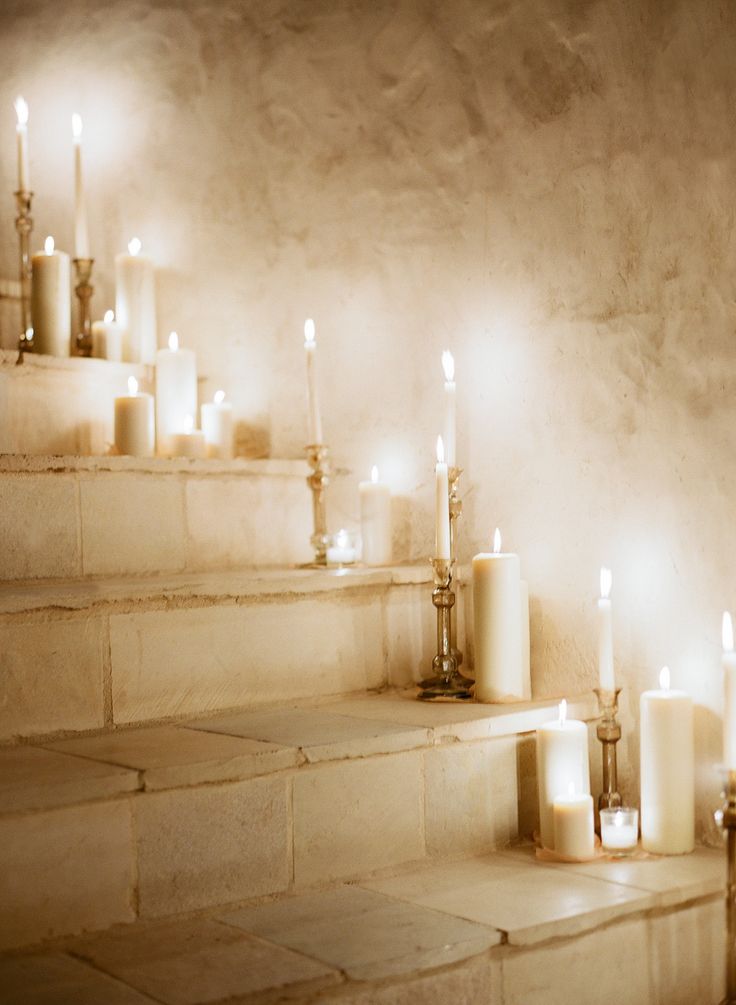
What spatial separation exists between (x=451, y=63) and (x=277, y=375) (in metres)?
0.80

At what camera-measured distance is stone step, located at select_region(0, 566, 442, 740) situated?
5.91 feet

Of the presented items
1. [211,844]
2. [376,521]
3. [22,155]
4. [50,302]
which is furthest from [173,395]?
[211,844]

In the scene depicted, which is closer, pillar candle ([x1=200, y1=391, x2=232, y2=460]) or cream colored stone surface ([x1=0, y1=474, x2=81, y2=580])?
cream colored stone surface ([x1=0, y1=474, x2=81, y2=580])

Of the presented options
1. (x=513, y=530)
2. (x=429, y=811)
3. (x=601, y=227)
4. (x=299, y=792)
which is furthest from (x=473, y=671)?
(x=601, y=227)

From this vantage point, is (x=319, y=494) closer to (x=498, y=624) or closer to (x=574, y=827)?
(x=498, y=624)

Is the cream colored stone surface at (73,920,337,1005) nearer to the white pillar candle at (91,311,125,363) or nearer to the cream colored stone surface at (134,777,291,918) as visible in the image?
the cream colored stone surface at (134,777,291,918)

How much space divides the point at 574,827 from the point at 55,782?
2.55 ft

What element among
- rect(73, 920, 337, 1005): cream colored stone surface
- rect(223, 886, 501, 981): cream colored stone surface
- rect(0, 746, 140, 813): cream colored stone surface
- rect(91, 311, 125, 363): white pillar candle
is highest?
rect(91, 311, 125, 363): white pillar candle

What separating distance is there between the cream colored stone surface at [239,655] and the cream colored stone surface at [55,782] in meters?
0.27

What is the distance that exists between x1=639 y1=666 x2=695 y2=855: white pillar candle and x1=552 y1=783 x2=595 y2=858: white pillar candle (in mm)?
111

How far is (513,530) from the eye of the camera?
226 cm

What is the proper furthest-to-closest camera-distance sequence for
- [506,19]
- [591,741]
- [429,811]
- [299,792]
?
[506,19] → [591,741] → [429,811] → [299,792]

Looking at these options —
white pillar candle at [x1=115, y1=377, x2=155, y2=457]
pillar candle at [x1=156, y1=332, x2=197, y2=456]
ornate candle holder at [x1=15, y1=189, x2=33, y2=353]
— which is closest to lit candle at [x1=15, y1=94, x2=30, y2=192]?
ornate candle holder at [x1=15, y1=189, x2=33, y2=353]

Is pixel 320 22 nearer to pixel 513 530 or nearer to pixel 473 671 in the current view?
pixel 513 530
